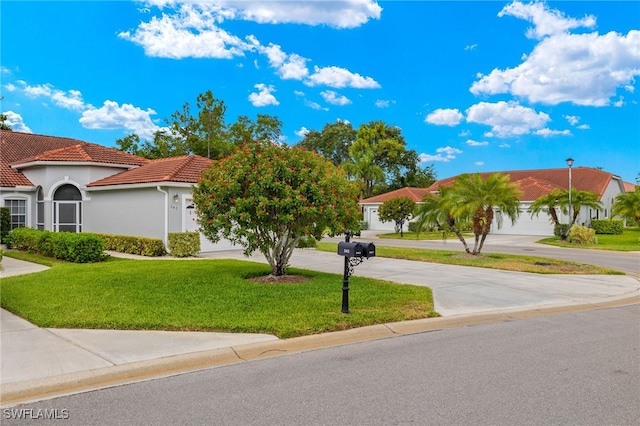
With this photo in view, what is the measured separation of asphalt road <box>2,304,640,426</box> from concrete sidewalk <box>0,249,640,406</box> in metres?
0.32

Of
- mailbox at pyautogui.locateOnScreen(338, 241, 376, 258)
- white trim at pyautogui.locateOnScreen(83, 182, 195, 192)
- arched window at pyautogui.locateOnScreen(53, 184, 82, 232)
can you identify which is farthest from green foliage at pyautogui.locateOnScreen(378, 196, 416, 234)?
mailbox at pyautogui.locateOnScreen(338, 241, 376, 258)

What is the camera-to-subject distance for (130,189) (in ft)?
65.3

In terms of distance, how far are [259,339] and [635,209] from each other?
105ft

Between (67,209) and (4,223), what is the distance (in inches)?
95.3

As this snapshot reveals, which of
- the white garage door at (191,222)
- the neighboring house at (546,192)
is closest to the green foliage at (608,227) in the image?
the neighboring house at (546,192)

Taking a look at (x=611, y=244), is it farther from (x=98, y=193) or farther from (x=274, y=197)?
(x=98, y=193)

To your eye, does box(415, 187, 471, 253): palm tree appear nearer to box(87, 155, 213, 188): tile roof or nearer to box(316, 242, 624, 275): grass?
box(316, 242, 624, 275): grass

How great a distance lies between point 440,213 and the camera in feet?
61.5

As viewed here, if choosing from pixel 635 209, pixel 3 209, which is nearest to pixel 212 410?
pixel 3 209

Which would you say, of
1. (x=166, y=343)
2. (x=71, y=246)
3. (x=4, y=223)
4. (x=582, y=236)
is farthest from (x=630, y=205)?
(x=4, y=223)

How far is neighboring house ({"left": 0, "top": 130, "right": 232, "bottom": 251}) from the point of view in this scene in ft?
62.0

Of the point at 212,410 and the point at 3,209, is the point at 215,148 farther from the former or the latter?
the point at 212,410

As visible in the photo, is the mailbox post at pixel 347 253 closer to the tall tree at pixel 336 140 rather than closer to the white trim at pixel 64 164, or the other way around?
the white trim at pixel 64 164

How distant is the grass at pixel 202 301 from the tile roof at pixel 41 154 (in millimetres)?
10650
